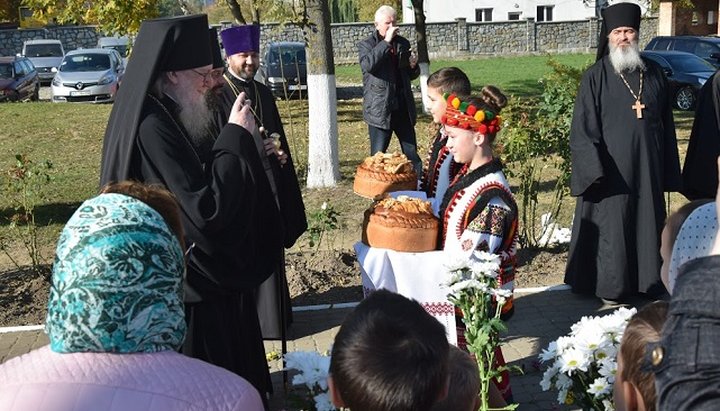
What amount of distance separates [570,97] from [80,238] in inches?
272

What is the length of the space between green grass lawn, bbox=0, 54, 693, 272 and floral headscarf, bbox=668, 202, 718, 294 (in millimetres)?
3624

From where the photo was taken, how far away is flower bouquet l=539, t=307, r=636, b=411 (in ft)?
10.5

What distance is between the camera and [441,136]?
5.63m

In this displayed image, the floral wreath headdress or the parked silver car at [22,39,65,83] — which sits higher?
the floral wreath headdress

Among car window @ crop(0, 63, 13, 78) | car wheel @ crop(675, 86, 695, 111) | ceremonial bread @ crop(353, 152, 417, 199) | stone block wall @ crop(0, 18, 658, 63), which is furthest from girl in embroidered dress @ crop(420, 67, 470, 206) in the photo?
stone block wall @ crop(0, 18, 658, 63)

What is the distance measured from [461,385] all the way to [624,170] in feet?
14.6

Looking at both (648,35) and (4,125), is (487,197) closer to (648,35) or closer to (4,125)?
(4,125)

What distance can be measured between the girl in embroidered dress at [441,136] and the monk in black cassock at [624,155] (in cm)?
147

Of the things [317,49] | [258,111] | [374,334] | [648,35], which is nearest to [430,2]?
[648,35]

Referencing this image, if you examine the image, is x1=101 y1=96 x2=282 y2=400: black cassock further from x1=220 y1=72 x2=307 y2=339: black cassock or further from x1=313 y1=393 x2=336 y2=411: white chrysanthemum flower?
x1=313 y1=393 x2=336 y2=411: white chrysanthemum flower

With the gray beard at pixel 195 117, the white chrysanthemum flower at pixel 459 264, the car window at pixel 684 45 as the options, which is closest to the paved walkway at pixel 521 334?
the white chrysanthemum flower at pixel 459 264

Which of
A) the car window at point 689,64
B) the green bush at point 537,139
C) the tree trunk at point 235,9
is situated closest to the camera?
the green bush at point 537,139

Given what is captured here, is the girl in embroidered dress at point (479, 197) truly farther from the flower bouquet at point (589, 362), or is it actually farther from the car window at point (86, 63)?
the car window at point (86, 63)

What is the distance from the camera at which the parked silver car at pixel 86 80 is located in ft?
83.7
